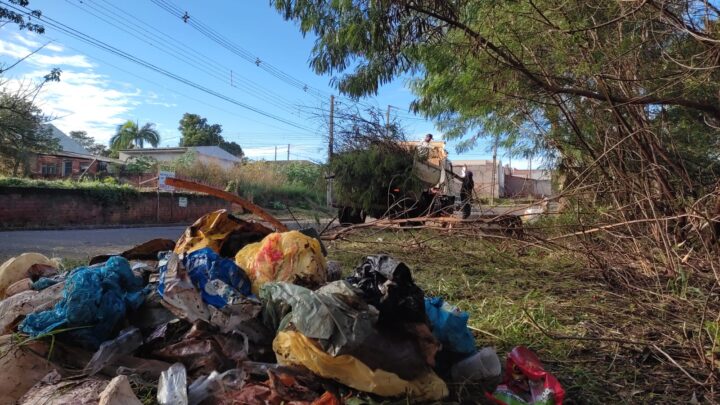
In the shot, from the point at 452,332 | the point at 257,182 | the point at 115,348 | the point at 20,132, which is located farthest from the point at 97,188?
the point at 452,332

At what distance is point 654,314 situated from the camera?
3.38 meters

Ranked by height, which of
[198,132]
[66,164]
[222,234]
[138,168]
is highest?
[198,132]

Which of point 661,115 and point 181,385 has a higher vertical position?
point 661,115

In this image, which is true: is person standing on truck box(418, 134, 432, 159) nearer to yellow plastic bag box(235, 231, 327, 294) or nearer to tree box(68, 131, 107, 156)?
yellow plastic bag box(235, 231, 327, 294)

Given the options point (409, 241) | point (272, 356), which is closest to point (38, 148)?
point (409, 241)

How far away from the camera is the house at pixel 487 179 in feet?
24.4

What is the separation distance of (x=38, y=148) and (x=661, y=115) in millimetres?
15462

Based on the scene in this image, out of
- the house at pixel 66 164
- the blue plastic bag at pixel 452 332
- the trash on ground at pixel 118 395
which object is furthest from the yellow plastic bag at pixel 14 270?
the house at pixel 66 164

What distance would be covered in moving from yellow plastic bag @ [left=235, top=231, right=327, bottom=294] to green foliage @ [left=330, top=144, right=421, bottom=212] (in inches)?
222

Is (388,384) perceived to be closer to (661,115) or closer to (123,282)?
(123,282)

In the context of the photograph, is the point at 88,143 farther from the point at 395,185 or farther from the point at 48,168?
the point at 395,185

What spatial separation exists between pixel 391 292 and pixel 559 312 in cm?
194

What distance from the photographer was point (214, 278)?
8.86 feet

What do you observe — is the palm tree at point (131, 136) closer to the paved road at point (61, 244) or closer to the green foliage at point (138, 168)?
the green foliage at point (138, 168)
